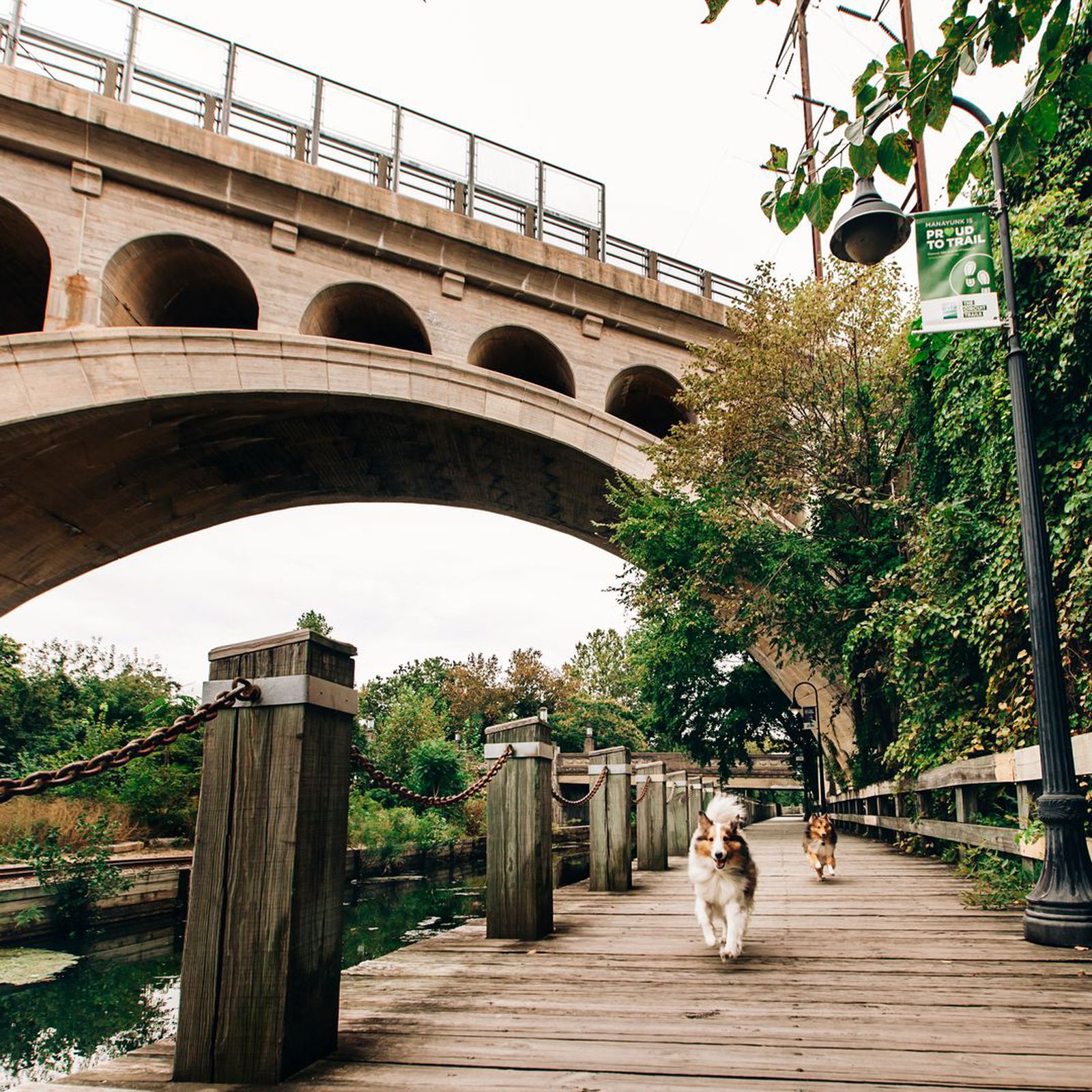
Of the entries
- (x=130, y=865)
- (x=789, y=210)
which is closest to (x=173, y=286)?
(x=130, y=865)

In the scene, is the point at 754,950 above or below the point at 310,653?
below

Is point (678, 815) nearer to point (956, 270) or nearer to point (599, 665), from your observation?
point (956, 270)

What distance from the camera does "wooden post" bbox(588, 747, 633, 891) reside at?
621cm

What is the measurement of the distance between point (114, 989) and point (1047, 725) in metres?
7.62

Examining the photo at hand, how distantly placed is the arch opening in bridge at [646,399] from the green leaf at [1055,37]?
1358cm

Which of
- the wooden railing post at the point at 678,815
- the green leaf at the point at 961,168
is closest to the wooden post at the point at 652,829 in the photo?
the wooden railing post at the point at 678,815

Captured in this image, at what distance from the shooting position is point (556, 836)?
24.4 meters

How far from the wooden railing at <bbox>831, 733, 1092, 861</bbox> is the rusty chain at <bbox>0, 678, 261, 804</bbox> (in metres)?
4.37

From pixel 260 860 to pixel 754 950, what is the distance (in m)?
2.70

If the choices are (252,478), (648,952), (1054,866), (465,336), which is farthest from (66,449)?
(1054,866)

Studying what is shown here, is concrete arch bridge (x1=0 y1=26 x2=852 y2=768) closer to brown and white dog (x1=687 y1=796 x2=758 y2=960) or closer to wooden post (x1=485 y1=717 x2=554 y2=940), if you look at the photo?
wooden post (x1=485 y1=717 x2=554 y2=940)

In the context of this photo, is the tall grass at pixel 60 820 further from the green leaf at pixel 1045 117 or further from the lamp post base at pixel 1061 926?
the green leaf at pixel 1045 117

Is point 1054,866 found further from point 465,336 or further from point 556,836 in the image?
point 556,836

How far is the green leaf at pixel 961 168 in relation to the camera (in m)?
2.86
